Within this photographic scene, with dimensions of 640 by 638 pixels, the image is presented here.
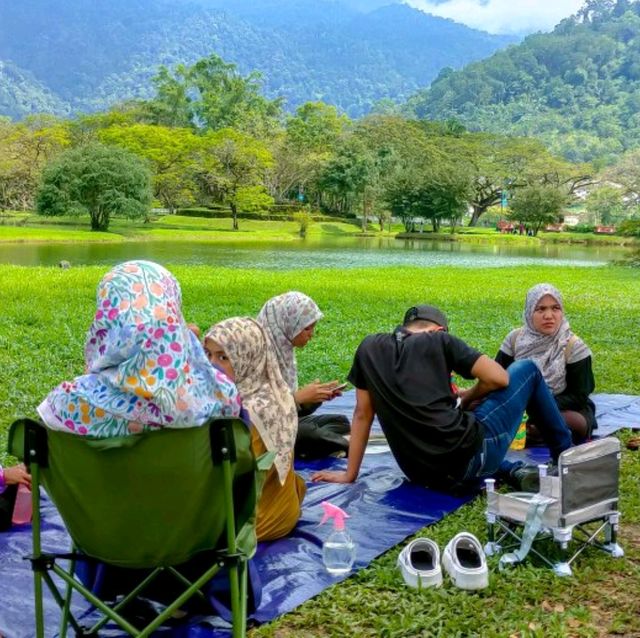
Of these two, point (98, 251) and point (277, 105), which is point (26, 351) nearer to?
point (98, 251)

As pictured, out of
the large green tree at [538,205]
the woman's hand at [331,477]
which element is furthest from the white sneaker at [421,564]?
the large green tree at [538,205]

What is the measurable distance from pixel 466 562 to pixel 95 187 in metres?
38.0

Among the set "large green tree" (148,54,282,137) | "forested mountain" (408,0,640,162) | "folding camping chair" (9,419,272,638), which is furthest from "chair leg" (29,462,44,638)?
"forested mountain" (408,0,640,162)

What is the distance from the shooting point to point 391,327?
9453 mm

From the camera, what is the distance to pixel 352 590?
278 centimetres

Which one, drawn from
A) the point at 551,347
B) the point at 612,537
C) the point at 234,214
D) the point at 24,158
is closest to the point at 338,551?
the point at 612,537

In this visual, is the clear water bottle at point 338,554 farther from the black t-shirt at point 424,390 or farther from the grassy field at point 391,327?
the black t-shirt at point 424,390

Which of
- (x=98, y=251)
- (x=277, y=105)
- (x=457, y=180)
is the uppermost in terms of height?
(x=277, y=105)

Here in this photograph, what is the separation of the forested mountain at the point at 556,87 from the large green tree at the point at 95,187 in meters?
83.1

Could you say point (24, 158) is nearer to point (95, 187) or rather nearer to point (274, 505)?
point (95, 187)

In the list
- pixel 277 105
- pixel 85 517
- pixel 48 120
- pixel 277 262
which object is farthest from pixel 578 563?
pixel 277 105

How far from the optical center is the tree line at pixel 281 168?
39.4m

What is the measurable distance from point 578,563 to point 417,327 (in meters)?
1.17

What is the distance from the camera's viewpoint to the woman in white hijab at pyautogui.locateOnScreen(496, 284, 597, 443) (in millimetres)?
4547
